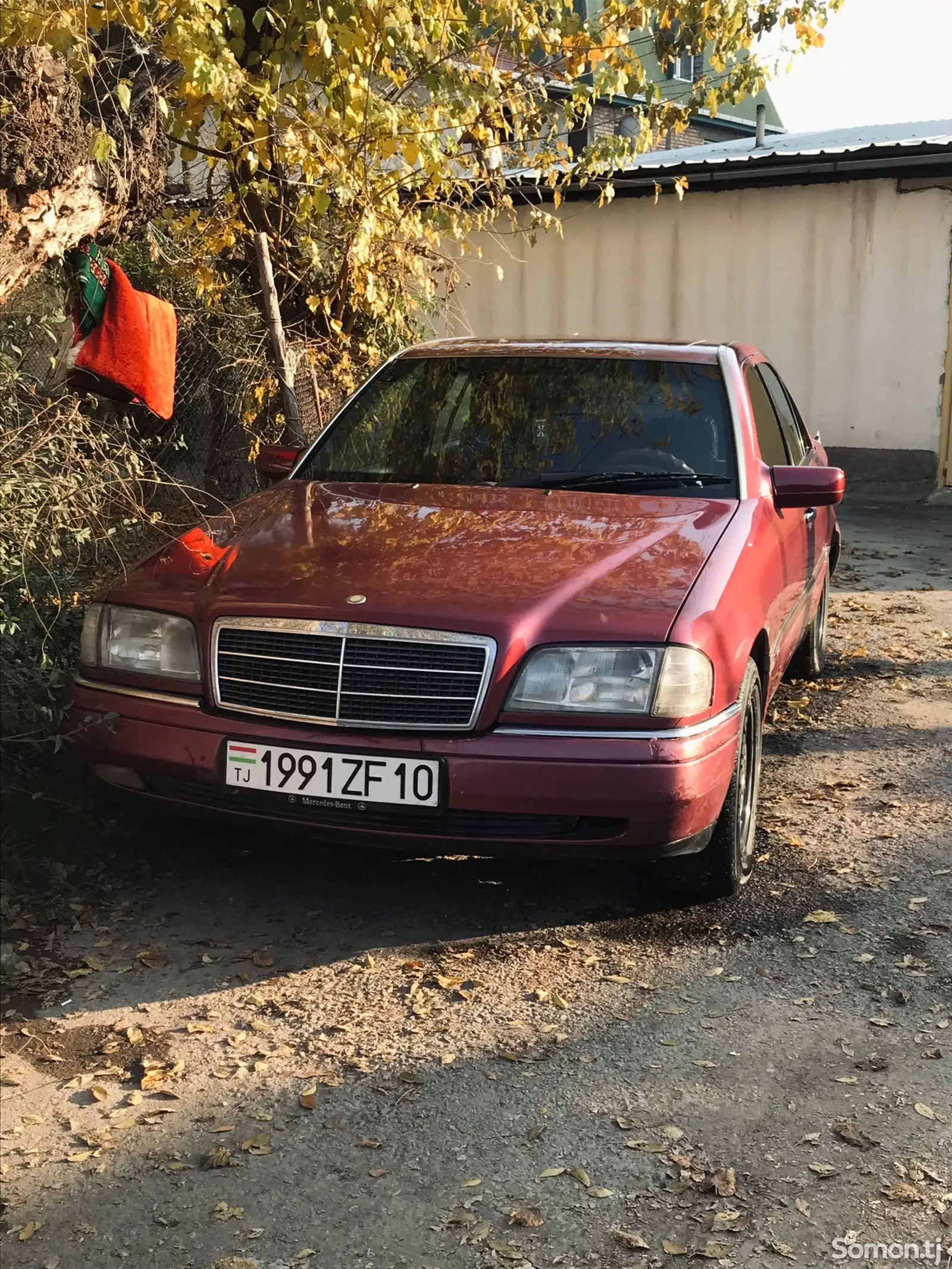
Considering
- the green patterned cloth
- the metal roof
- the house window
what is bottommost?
the green patterned cloth

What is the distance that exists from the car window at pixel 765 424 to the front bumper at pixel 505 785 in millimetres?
1654

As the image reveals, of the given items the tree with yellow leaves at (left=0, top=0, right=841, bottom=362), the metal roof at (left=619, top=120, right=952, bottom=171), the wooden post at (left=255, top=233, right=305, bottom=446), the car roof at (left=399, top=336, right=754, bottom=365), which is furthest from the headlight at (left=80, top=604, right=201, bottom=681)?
the metal roof at (left=619, top=120, right=952, bottom=171)

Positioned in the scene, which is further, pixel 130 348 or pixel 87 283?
pixel 130 348

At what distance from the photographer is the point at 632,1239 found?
2295 mm

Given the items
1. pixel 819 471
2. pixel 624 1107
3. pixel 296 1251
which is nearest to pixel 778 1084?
pixel 624 1107

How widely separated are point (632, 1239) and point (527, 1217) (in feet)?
0.66

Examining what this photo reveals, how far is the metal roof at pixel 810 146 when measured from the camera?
39.6 ft

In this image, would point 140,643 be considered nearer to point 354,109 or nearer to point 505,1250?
point 505,1250

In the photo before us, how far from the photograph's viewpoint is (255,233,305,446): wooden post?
7.00 meters

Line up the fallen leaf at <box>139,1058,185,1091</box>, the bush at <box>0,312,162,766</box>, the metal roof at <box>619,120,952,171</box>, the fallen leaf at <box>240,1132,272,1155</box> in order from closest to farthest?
the fallen leaf at <box>240,1132,272,1155</box>
the fallen leaf at <box>139,1058,185,1091</box>
the bush at <box>0,312,162,766</box>
the metal roof at <box>619,120,952,171</box>

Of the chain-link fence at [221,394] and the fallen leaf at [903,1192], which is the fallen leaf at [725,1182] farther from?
the chain-link fence at [221,394]

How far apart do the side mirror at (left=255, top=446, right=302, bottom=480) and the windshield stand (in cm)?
10

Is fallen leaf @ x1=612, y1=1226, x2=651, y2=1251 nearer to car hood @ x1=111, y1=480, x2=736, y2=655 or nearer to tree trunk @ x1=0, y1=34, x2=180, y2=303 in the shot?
car hood @ x1=111, y1=480, x2=736, y2=655

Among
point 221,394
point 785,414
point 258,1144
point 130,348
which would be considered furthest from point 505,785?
point 221,394
